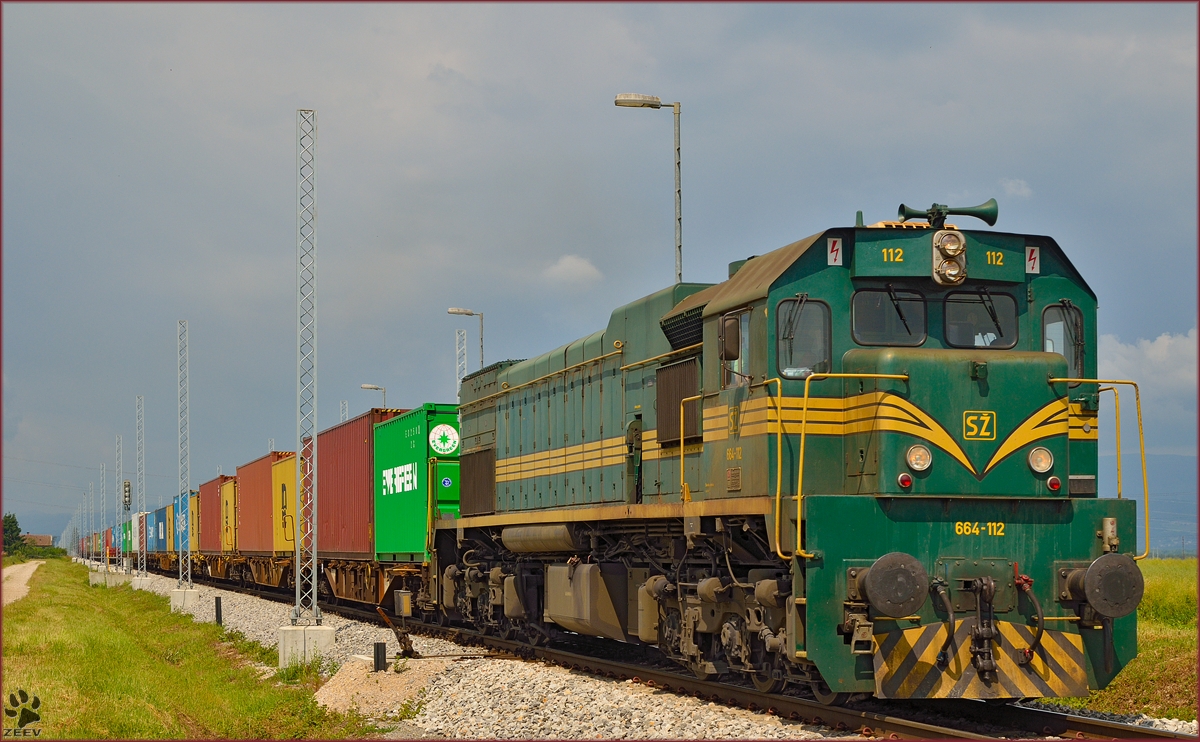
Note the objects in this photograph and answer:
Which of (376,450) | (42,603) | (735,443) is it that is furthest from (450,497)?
(42,603)

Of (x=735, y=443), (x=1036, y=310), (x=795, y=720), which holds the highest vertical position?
(x=1036, y=310)

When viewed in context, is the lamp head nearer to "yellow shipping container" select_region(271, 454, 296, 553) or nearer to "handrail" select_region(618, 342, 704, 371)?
"handrail" select_region(618, 342, 704, 371)

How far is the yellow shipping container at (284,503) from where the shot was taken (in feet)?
115

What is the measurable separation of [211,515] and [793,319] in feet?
152

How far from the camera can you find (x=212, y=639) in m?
25.6

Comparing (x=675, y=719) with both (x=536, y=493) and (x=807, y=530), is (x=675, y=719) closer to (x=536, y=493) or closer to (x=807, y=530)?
(x=807, y=530)

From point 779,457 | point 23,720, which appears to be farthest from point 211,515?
point 779,457

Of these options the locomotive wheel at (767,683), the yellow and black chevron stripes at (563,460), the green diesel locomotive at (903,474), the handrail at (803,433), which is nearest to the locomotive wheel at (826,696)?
the green diesel locomotive at (903,474)

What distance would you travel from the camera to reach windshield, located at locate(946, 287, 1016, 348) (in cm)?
1127

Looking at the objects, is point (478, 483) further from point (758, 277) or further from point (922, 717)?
point (922, 717)

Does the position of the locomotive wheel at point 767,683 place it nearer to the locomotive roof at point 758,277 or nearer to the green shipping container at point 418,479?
the locomotive roof at point 758,277

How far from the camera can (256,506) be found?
40594 mm

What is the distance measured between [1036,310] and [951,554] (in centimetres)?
258

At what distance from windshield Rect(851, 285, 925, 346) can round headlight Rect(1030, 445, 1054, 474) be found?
1.39 m
